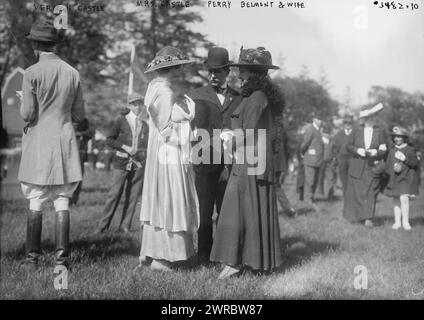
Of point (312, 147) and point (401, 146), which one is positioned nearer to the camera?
point (401, 146)

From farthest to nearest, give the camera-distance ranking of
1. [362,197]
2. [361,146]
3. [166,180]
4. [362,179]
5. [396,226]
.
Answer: [362,179] → [362,197] → [361,146] → [396,226] → [166,180]

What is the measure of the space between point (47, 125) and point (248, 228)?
2.16 meters

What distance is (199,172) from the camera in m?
5.55

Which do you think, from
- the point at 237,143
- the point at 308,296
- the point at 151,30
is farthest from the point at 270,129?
the point at 151,30

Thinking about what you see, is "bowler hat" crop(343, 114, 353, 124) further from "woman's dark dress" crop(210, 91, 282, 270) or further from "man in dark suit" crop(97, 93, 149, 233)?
"woman's dark dress" crop(210, 91, 282, 270)

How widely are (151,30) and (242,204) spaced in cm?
545

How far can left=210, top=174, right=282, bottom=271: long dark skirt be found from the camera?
4.82m

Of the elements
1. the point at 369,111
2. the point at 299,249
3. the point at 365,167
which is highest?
the point at 369,111

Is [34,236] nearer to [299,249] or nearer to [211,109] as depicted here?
[211,109]

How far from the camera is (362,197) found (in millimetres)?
9219

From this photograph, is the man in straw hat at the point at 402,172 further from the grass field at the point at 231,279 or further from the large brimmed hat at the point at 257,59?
the large brimmed hat at the point at 257,59

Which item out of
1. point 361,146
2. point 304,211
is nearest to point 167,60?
point 361,146

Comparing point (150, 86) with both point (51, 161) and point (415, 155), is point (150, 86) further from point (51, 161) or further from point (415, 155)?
point (415, 155)

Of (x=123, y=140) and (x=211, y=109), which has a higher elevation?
(x=211, y=109)
